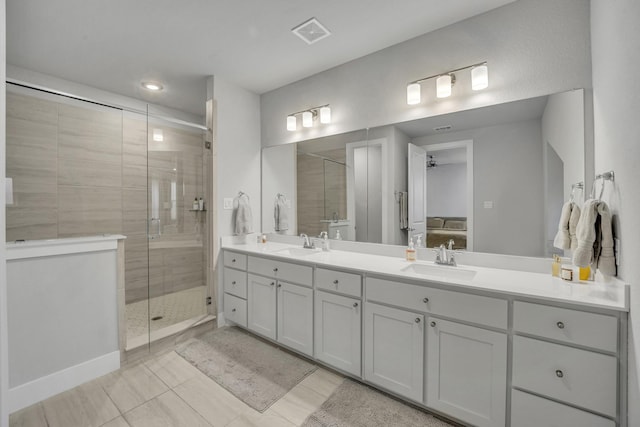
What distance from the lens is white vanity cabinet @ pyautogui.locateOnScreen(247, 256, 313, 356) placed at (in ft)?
7.05

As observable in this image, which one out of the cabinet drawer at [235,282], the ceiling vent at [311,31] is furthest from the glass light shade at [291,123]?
the cabinet drawer at [235,282]

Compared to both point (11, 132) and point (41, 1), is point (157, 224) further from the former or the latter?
point (41, 1)

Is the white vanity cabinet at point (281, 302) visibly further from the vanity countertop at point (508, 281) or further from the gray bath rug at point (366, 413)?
the gray bath rug at point (366, 413)

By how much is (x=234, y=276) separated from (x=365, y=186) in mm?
1513

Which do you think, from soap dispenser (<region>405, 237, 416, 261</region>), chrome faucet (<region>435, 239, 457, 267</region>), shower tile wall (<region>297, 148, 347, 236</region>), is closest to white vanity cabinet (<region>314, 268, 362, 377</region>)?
soap dispenser (<region>405, 237, 416, 261</region>)

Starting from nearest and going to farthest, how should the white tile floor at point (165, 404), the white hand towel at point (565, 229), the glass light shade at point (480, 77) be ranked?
the white hand towel at point (565, 229) → the white tile floor at point (165, 404) → the glass light shade at point (480, 77)

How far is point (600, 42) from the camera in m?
1.42

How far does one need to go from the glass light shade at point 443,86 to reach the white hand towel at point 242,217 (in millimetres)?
2050

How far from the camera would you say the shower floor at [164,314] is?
7.84 feet

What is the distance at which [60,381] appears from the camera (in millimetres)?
1878

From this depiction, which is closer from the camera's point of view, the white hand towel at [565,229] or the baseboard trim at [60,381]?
the white hand towel at [565,229]

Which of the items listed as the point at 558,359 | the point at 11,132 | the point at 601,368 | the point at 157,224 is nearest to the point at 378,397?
the point at 558,359

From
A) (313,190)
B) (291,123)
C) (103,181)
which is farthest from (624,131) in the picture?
→ (103,181)

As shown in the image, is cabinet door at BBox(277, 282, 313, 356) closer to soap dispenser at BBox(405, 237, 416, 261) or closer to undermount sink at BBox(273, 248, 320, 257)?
undermount sink at BBox(273, 248, 320, 257)
